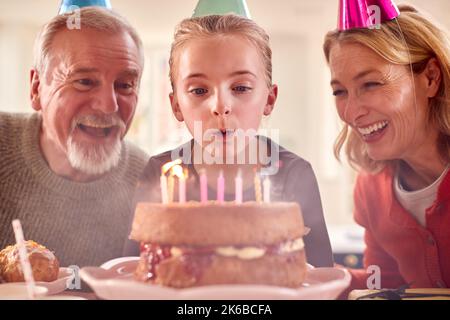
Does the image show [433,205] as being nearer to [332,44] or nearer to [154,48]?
[332,44]

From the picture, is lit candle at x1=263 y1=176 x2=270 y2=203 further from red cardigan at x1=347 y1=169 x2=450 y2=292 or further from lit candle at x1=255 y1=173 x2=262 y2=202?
red cardigan at x1=347 y1=169 x2=450 y2=292

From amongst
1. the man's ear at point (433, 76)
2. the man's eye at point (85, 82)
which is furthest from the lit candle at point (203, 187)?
the man's ear at point (433, 76)

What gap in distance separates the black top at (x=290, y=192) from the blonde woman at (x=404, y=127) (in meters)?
0.12

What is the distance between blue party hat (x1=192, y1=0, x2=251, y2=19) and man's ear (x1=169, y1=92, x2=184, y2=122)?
0.66 feet

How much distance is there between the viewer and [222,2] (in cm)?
122

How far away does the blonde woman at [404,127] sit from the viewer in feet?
3.99

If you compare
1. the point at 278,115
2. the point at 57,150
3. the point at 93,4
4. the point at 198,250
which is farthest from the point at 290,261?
the point at 93,4

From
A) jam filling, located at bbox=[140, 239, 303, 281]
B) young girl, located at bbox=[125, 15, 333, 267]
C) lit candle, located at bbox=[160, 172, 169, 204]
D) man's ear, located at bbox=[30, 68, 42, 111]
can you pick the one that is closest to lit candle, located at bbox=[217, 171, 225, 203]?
young girl, located at bbox=[125, 15, 333, 267]

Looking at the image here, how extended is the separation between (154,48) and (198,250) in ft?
1.80

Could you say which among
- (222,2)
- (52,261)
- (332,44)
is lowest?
(52,261)

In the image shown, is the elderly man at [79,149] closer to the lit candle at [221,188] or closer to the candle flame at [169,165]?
the candle flame at [169,165]

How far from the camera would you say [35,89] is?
1.27 m

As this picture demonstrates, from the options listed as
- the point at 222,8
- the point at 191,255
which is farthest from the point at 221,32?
the point at 191,255

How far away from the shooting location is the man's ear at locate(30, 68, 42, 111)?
4.16ft
